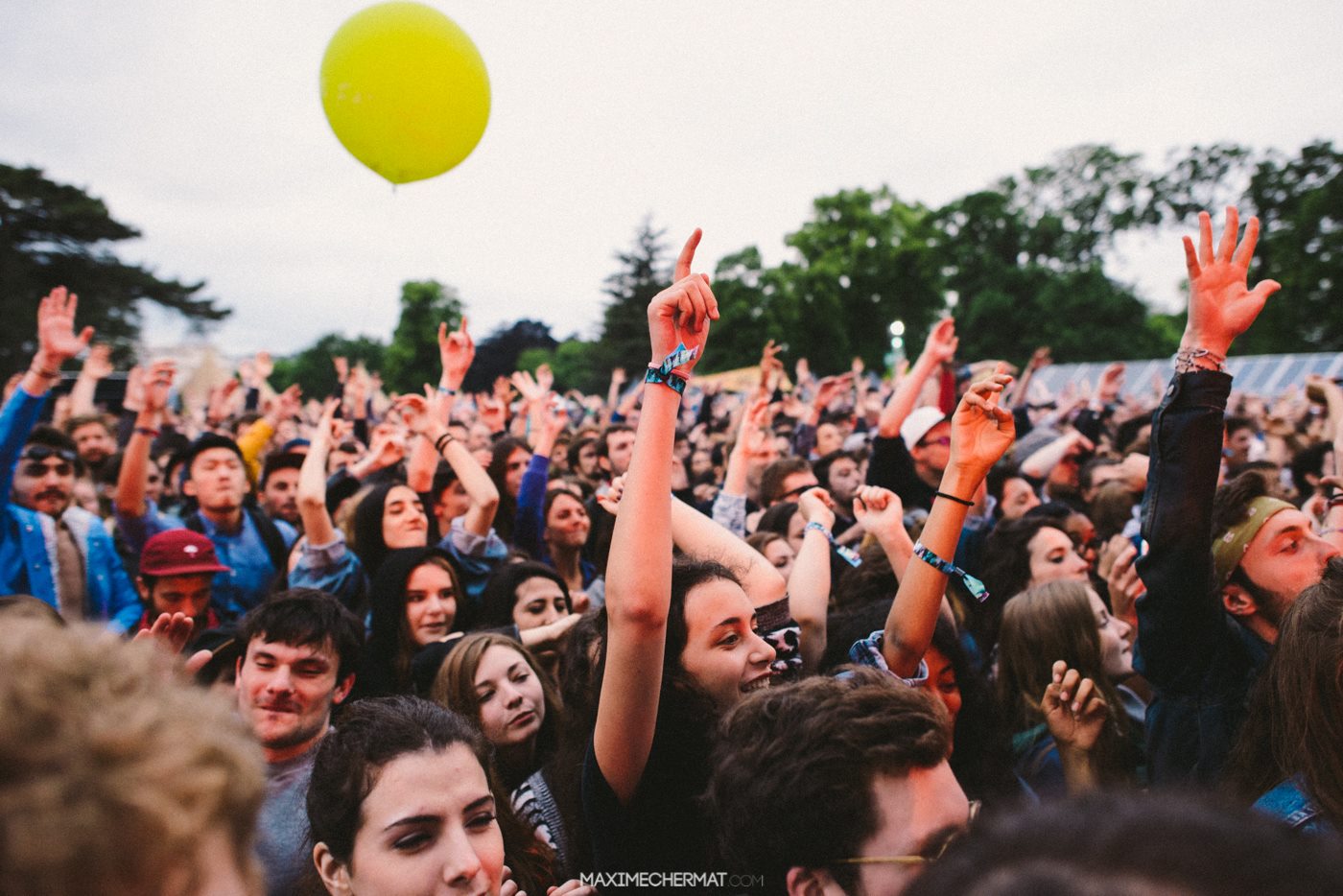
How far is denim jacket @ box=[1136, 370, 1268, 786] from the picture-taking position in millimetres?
2268

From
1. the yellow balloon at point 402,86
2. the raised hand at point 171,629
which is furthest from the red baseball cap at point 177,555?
the yellow balloon at point 402,86

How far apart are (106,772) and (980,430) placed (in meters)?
2.37

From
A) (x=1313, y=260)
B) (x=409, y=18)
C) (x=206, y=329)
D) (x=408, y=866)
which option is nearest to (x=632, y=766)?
(x=408, y=866)

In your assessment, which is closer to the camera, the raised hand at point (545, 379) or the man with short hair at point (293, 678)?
the man with short hair at point (293, 678)

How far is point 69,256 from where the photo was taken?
40.0 meters

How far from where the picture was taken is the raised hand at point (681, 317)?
187cm

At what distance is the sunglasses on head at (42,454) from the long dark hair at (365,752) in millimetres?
3496

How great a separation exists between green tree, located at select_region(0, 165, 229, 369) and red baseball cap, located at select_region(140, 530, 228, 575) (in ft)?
131

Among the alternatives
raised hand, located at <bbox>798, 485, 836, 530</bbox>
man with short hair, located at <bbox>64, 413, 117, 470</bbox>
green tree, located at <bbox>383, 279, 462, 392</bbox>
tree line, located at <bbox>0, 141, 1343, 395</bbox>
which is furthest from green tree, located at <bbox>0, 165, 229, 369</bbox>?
raised hand, located at <bbox>798, 485, 836, 530</bbox>

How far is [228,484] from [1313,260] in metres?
43.2

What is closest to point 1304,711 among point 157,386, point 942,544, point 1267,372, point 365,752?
point 942,544

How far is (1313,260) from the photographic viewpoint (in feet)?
118

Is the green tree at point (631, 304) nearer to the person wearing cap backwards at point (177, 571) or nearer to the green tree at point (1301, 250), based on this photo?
the green tree at point (1301, 250)

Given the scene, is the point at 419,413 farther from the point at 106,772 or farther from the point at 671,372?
the point at 106,772
